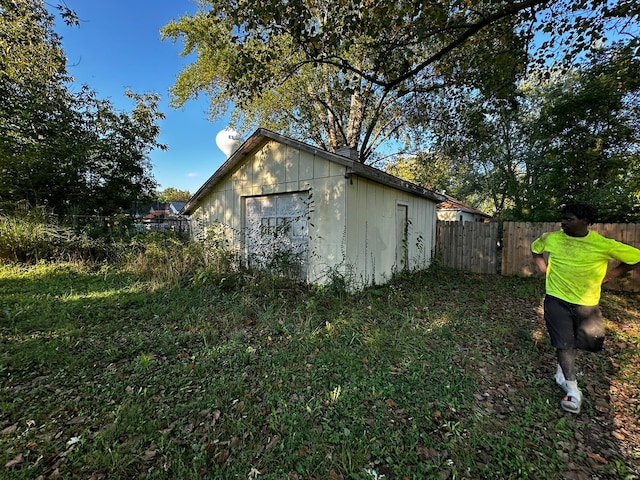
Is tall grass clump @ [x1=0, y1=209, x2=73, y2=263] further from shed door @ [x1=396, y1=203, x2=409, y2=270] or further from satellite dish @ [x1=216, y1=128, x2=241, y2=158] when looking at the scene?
shed door @ [x1=396, y1=203, x2=409, y2=270]

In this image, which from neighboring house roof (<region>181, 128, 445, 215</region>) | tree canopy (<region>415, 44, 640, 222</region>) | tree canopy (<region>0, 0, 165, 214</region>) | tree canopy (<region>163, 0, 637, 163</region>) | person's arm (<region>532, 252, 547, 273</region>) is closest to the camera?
person's arm (<region>532, 252, 547, 273</region>)

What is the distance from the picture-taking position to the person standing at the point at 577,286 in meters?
2.47

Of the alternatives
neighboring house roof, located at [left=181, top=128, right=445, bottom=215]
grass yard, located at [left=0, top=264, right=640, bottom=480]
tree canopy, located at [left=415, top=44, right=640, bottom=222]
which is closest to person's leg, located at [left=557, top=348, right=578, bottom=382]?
grass yard, located at [left=0, top=264, right=640, bottom=480]

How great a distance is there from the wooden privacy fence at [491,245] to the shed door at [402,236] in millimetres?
2240

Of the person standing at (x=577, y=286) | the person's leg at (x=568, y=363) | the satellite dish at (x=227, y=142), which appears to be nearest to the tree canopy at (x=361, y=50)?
the satellite dish at (x=227, y=142)

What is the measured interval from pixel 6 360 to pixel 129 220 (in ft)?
27.0

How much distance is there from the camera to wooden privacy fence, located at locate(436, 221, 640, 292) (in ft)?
25.1

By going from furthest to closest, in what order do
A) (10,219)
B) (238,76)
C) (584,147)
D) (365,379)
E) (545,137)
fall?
(545,137) → (584,147) → (10,219) → (238,76) → (365,379)

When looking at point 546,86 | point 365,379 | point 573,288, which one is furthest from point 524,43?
point 546,86

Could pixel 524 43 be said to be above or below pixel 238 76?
above

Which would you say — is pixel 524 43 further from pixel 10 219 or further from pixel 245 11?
pixel 10 219

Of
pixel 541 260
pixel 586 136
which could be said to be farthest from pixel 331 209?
pixel 586 136

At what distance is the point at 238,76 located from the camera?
521 centimetres

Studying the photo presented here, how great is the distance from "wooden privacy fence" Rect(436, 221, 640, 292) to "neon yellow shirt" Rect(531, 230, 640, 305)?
5.76 metres
